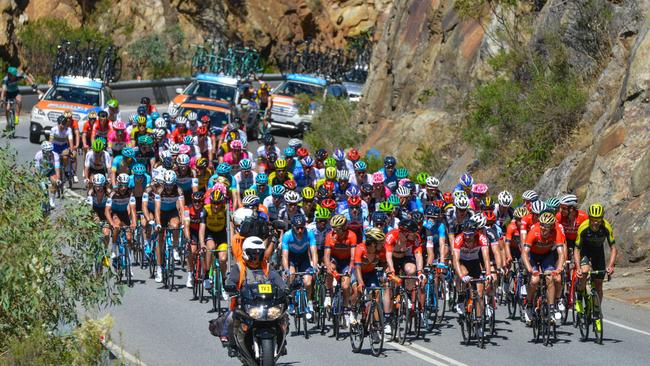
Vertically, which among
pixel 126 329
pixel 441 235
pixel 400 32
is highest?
pixel 400 32

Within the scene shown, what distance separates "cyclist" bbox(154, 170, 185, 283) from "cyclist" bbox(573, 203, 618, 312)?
6.47 meters

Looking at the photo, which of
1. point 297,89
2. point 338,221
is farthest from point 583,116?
point 297,89

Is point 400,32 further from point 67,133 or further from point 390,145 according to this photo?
point 67,133

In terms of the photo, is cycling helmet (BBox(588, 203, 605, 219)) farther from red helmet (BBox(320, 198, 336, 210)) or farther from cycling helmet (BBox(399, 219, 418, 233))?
red helmet (BBox(320, 198, 336, 210))

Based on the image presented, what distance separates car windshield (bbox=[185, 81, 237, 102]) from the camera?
128 ft

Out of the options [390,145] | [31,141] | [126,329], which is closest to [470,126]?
[390,145]

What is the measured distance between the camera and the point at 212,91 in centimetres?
3928

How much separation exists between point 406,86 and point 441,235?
20536 mm

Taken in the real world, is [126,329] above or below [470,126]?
below

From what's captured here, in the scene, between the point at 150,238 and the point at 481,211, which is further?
the point at 150,238

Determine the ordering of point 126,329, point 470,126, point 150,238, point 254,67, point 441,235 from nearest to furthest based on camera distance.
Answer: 1. point 126,329
2. point 441,235
3. point 150,238
4. point 470,126
5. point 254,67

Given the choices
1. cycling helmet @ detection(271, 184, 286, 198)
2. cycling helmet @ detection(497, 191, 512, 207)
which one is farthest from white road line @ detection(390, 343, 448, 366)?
cycling helmet @ detection(271, 184, 286, 198)

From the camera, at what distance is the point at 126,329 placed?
18.0 m

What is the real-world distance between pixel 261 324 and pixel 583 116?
1675 centimetres
